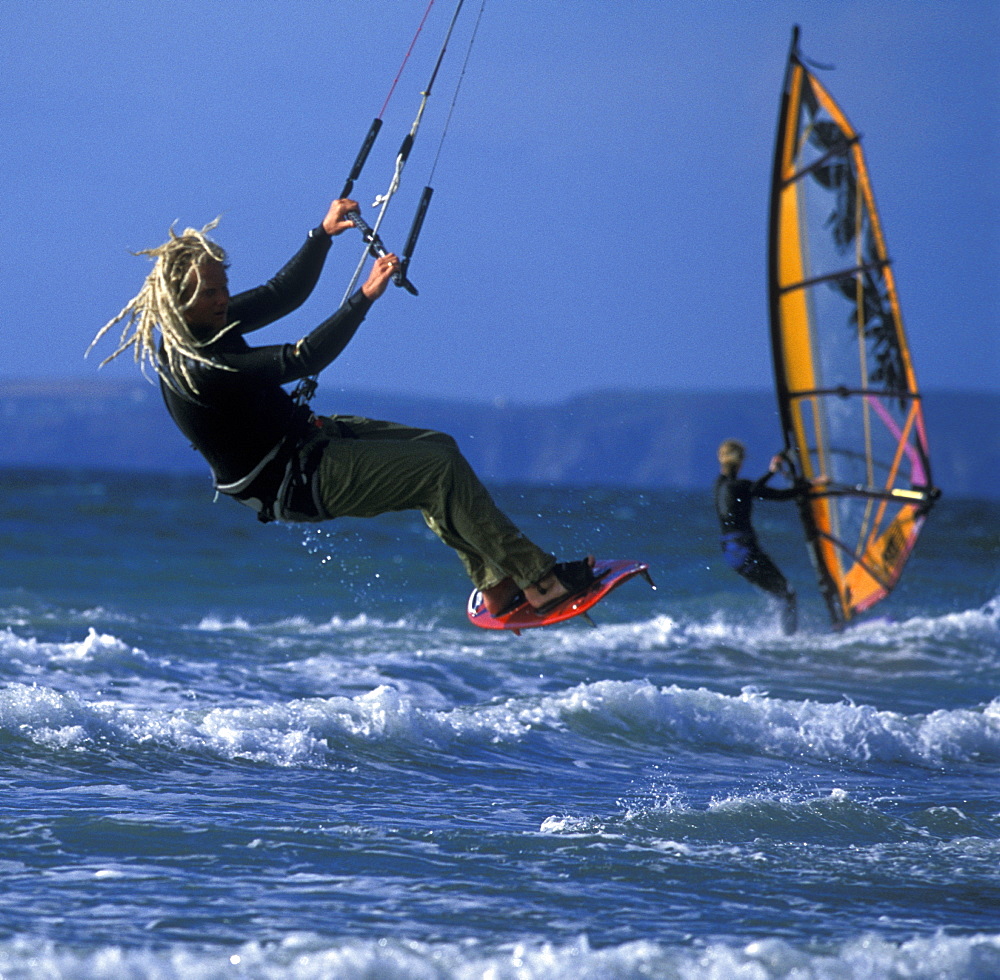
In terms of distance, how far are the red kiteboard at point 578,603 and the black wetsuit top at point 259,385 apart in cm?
113

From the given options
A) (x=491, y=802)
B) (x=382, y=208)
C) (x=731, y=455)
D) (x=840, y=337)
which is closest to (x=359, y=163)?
(x=382, y=208)

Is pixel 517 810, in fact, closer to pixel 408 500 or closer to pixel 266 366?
pixel 408 500

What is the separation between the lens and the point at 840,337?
13.6 m

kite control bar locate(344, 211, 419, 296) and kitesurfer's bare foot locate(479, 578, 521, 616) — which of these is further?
kitesurfer's bare foot locate(479, 578, 521, 616)

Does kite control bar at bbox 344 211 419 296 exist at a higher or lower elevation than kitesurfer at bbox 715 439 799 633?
higher

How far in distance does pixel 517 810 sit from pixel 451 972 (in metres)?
1.78

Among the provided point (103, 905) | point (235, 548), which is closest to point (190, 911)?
point (103, 905)

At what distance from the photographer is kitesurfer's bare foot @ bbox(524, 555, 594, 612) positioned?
5.35 meters

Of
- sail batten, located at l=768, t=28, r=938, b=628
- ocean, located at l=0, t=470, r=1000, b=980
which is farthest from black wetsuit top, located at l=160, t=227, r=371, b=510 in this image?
sail batten, located at l=768, t=28, r=938, b=628

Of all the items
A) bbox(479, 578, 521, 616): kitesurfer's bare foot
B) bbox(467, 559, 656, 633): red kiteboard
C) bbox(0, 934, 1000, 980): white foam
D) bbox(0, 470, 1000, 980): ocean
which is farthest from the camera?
bbox(479, 578, 521, 616): kitesurfer's bare foot

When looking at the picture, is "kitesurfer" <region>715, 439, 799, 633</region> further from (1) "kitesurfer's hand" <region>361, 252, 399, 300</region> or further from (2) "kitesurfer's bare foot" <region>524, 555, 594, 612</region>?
(1) "kitesurfer's hand" <region>361, 252, 399, 300</region>

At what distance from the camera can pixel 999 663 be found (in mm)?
11406

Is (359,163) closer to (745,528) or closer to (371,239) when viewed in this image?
(371,239)

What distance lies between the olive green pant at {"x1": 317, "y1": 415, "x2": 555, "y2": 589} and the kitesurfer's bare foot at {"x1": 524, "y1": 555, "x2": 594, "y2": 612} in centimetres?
5
